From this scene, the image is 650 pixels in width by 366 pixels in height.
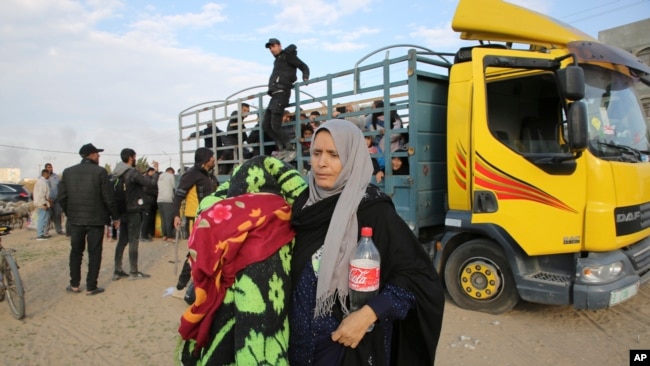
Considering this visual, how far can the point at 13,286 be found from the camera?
499cm

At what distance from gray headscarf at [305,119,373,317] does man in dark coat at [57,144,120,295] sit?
4732 mm

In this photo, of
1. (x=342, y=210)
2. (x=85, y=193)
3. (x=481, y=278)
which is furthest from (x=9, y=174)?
(x=342, y=210)

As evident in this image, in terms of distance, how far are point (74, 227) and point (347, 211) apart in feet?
16.8

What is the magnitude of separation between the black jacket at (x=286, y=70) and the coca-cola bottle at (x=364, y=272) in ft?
16.5

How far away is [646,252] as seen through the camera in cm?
409

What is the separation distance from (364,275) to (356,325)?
0.19m

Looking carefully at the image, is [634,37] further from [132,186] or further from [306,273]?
[306,273]

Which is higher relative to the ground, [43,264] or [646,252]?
[646,252]

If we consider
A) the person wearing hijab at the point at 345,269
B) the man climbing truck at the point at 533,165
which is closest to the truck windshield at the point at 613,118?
the man climbing truck at the point at 533,165

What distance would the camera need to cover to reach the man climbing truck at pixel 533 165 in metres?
3.66

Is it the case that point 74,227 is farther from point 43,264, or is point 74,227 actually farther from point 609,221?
point 609,221

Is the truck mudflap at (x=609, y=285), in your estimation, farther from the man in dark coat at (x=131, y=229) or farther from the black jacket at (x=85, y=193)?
the man in dark coat at (x=131, y=229)

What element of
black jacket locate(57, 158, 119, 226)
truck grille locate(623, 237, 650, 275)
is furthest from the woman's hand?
black jacket locate(57, 158, 119, 226)

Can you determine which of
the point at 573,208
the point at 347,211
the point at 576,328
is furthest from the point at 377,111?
the point at 347,211
